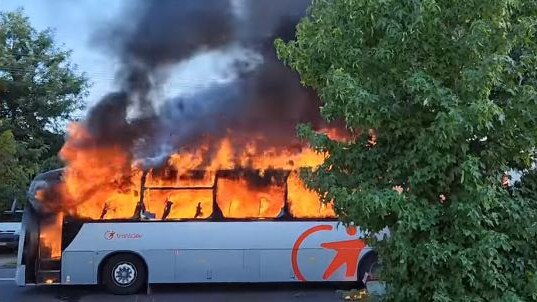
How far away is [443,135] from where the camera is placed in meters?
3.63

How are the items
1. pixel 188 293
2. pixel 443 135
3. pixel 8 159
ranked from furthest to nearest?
1. pixel 188 293
2. pixel 8 159
3. pixel 443 135

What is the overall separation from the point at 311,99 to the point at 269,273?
120 inches

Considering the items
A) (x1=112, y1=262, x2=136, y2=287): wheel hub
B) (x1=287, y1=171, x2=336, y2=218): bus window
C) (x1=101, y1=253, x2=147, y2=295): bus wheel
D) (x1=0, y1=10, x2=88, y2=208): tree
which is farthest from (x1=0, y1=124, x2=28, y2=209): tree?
(x1=0, y1=10, x2=88, y2=208): tree

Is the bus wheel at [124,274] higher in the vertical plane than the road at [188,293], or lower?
higher

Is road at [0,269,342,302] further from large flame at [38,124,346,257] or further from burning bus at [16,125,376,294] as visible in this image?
large flame at [38,124,346,257]

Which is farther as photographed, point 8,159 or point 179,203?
point 179,203

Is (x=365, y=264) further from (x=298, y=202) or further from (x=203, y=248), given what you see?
(x=203, y=248)

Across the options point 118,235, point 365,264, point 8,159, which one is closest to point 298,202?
point 365,264

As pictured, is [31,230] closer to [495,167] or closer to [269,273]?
[269,273]

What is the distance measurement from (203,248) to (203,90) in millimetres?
2724

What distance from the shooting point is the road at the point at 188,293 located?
9727 mm

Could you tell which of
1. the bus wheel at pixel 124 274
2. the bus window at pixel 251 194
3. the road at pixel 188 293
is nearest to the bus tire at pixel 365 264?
the road at pixel 188 293

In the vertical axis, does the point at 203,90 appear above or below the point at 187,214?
above

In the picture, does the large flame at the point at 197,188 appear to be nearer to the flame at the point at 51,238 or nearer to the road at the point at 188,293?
the flame at the point at 51,238
